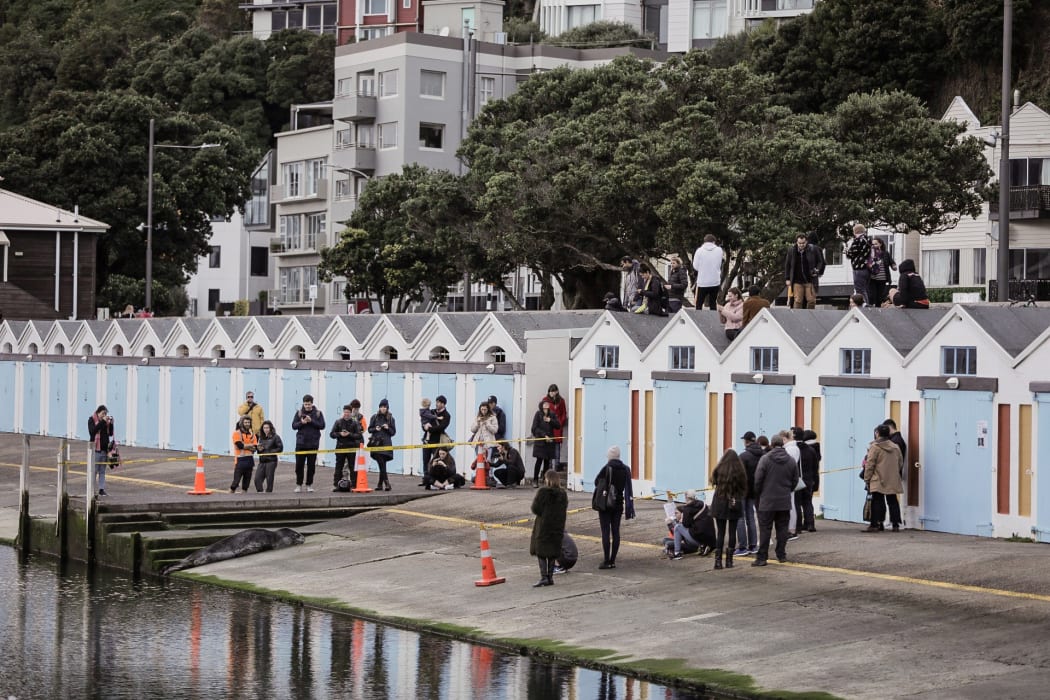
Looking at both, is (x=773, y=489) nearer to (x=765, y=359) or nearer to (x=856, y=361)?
(x=856, y=361)

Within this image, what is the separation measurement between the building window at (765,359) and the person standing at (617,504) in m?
5.55

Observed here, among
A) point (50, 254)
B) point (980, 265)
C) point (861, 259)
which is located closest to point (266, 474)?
point (861, 259)

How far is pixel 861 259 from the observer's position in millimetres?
27141

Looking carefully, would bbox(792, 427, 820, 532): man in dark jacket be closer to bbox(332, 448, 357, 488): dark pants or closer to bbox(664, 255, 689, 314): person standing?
bbox(664, 255, 689, 314): person standing

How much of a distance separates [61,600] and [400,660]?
710cm

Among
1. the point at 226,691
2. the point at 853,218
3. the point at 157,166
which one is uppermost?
the point at 157,166

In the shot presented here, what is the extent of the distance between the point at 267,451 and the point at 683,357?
8.05 meters

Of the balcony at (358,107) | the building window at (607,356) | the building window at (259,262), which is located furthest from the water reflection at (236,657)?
the building window at (259,262)

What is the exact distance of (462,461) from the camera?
33.2 metres

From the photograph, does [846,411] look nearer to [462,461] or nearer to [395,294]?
[462,461]

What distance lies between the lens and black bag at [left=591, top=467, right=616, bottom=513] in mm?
21656

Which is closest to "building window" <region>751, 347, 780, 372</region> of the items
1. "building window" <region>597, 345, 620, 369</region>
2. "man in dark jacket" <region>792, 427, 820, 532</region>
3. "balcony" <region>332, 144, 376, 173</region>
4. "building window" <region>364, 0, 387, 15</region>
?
"man in dark jacket" <region>792, 427, 820, 532</region>

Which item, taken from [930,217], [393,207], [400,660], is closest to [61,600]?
[400,660]

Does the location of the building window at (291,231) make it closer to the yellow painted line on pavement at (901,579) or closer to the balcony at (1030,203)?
the balcony at (1030,203)
